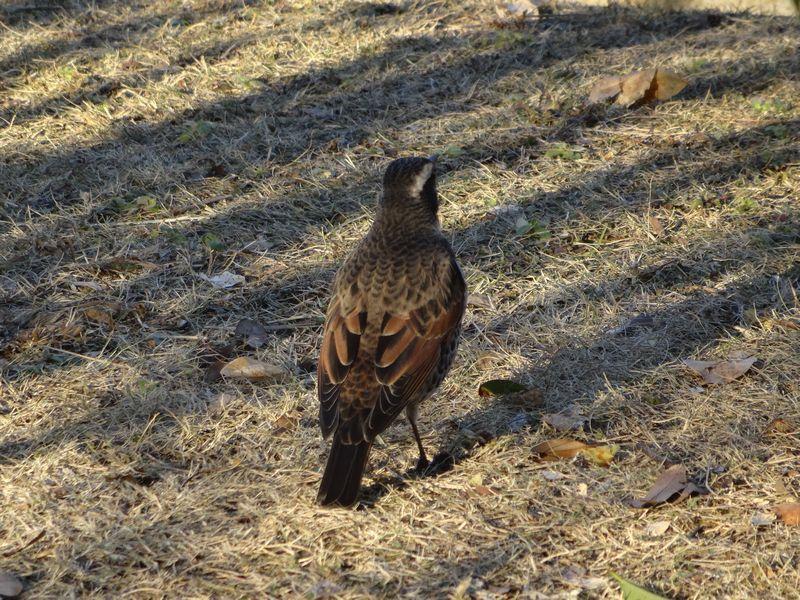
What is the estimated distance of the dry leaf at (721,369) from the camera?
5.30 meters

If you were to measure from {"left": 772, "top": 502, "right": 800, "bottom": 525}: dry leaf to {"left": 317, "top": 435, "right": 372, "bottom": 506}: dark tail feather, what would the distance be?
72.0 inches

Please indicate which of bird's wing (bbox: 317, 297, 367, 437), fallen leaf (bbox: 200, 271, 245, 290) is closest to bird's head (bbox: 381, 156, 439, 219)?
bird's wing (bbox: 317, 297, 367, 437)

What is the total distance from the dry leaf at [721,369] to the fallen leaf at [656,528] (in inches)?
47.7

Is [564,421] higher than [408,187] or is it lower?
lower

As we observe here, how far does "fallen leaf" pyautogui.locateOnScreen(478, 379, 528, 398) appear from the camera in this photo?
17.4ft

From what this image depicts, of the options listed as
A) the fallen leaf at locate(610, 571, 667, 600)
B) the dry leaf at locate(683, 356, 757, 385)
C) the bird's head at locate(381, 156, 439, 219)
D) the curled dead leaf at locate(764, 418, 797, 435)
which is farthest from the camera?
the dry leaf at locate(683, 356, 757, 385)

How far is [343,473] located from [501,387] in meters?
1.25

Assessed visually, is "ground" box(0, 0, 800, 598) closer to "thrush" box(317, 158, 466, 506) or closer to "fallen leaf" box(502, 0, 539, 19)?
"fallen leaf" box(502, 0, 539, 19)

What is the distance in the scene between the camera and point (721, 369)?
536 centimetres

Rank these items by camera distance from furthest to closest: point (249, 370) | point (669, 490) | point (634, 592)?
point (249, 370) → point (669, 490) → point (634, 592)

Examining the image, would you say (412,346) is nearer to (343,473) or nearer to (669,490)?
(343,473)

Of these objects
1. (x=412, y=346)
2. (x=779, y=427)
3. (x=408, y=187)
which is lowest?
(x=779, y=427)

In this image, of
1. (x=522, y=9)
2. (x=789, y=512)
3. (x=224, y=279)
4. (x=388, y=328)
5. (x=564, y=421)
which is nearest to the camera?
(x=789, y=512)

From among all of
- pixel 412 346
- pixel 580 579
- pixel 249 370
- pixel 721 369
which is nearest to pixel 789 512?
pixel 580 579
